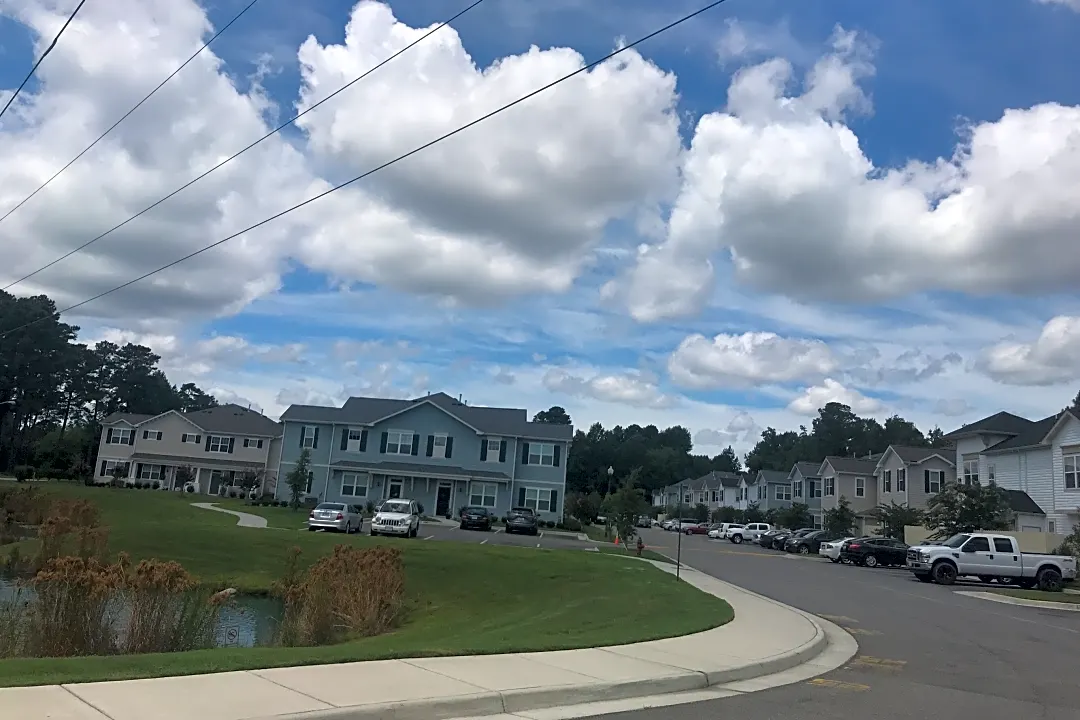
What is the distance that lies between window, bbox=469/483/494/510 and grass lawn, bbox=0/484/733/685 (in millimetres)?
21416

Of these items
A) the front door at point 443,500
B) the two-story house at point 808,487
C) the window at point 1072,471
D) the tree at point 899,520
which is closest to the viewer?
the window at point 1072,471

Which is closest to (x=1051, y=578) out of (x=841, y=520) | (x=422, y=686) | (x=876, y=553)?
(x=876, y=553)

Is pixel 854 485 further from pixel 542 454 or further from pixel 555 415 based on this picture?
pixel 555 415

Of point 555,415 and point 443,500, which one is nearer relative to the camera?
point 443,500

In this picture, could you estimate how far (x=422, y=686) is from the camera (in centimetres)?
850

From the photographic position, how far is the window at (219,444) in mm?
74250

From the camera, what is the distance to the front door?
195 feet

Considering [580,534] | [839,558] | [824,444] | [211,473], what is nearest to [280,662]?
[839,558]

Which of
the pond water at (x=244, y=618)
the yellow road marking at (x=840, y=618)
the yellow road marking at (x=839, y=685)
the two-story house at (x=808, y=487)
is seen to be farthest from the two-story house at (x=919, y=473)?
the yellow road marking at (x=839, y=685)

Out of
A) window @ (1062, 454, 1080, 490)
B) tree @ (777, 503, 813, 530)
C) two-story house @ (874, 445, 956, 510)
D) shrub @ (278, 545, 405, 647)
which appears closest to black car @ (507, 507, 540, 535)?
window @ (1062, 454, 1080, 490)

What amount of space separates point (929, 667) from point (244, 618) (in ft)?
43.0

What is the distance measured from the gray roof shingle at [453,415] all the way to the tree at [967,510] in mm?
26142

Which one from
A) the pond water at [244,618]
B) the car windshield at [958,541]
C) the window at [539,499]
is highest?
the window at [539,499]

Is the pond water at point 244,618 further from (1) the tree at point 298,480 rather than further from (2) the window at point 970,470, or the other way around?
(2) the window at point 970,470
